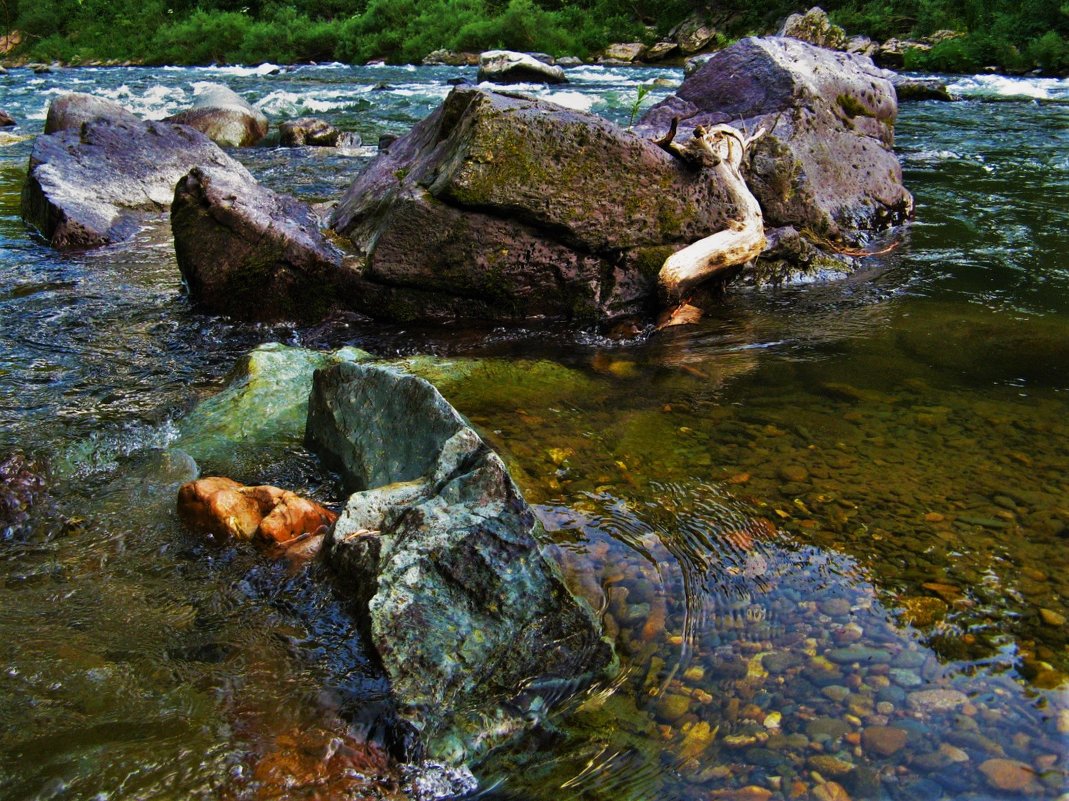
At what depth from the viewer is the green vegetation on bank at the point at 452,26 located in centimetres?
2403

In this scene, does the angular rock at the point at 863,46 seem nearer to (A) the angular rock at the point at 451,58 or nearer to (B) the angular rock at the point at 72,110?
(A) the angular rock at the point at 451,58

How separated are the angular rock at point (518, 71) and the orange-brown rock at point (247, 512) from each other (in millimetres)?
21420

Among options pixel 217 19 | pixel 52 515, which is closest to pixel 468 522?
pixel 52 515

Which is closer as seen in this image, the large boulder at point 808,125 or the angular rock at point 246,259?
the angular rock at point 246,259

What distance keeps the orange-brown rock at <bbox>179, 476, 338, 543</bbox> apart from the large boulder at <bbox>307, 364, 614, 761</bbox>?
Result: 1.22 ft

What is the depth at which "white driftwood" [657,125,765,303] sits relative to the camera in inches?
217

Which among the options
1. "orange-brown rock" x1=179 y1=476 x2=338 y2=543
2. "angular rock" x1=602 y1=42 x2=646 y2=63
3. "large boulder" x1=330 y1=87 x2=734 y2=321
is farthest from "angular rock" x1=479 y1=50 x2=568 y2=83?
"orange-brown rock" x1=179 y1=476 x2=338 y2=543

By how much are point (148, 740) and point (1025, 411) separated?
3931 mm

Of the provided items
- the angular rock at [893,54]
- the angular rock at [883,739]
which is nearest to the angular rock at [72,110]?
the angular rock at [883,739]

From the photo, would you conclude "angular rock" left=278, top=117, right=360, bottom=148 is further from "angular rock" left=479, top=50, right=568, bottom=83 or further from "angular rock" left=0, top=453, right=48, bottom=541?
"angular rock" left=479, top=50, right=568, bottom=83

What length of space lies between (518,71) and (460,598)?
23.4 metres

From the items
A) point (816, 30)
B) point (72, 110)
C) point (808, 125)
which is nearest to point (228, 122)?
point (72, 110)

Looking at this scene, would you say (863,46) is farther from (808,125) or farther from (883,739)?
(883,739)

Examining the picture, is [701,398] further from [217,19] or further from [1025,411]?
[217,19]
